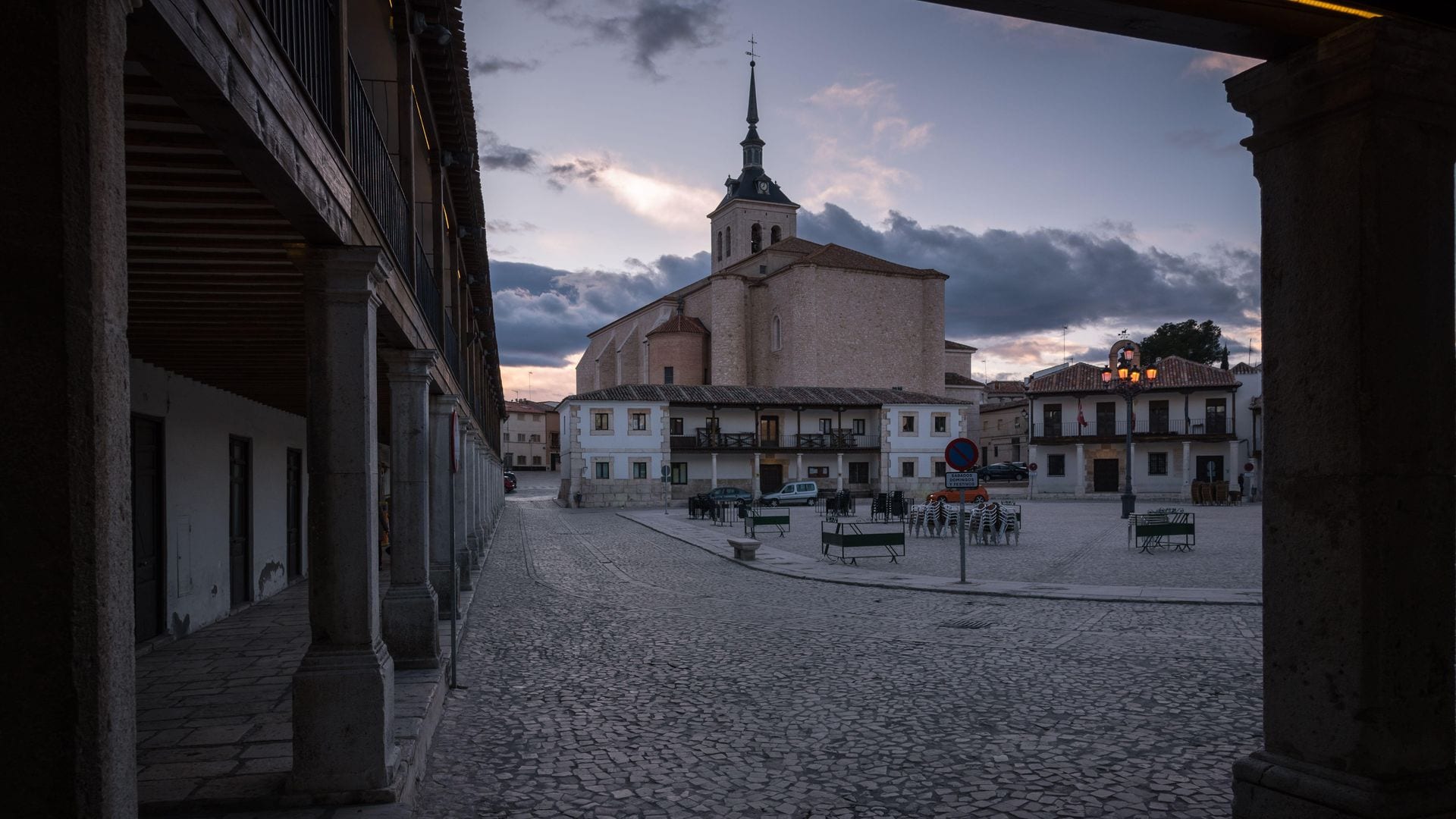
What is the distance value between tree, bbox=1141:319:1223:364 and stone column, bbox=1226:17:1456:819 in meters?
73.4

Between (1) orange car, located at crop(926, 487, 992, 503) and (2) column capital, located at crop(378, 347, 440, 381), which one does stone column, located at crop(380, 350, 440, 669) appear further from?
(1) orange car, located at crop(926, 487, 992, 503)

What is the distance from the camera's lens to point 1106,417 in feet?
169

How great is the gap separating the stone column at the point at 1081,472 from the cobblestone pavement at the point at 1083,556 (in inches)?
874

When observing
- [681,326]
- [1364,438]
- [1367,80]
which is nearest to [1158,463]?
[681,326]

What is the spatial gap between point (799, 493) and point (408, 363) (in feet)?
112

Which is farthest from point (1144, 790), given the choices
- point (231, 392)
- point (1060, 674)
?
point (231, 392)

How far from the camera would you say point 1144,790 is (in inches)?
195

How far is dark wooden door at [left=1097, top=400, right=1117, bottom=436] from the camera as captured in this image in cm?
5150

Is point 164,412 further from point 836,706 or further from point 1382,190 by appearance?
point 1382,190

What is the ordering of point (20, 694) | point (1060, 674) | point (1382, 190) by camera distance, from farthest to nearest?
point (1060, 674) → point (1382, 190) → point (20, 694)

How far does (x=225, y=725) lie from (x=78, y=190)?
5083 mm

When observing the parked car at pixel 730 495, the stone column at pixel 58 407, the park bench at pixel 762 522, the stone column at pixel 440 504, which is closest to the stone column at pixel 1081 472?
the parked car at pixel 730 495

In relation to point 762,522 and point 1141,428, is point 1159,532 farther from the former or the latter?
point 1141,428

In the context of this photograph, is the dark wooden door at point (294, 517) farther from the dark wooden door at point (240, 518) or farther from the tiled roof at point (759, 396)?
the tiled roof at point (759, 396)
